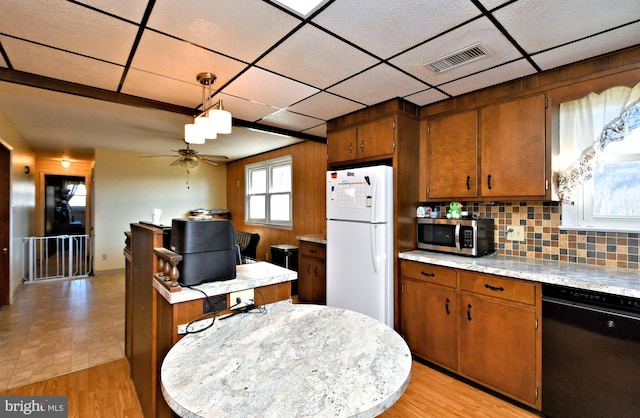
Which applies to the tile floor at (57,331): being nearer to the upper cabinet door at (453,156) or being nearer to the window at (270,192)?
the window at (270,192)

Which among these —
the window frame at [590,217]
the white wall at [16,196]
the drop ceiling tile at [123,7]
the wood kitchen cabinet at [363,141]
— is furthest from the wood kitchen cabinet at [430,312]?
the white wall at [16,196]

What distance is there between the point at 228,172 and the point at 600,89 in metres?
6.84

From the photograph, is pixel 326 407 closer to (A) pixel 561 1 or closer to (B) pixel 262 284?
(B) pixel 262 284

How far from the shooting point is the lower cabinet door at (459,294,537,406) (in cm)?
198

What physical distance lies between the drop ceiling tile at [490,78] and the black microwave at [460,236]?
1.11 metres

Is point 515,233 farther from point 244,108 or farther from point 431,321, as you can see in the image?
point 244,108

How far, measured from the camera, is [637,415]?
1.58 metres

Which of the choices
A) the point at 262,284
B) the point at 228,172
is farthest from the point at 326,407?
the point at 228,172

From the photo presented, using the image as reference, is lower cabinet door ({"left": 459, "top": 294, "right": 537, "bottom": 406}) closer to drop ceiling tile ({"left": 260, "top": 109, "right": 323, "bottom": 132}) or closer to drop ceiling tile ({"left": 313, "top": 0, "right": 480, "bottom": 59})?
drop ceiling tile ({"left": 313, "top": 0, "right": 480, "bottom": 59})

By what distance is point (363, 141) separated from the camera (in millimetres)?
3062

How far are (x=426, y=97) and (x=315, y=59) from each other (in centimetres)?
123

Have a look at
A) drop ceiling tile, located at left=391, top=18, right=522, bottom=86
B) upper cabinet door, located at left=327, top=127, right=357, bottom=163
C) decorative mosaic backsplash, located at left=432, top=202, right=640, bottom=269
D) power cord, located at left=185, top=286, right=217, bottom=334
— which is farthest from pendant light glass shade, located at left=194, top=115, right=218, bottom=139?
A: decorative mosaic backsplash, located at left=432, top=202, right=640, bottom=269

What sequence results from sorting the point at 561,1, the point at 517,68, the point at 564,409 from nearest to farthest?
→ the point at 561,1
the point at 564,409
the point at 517,68

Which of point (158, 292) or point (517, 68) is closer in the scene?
point (158, 292)
